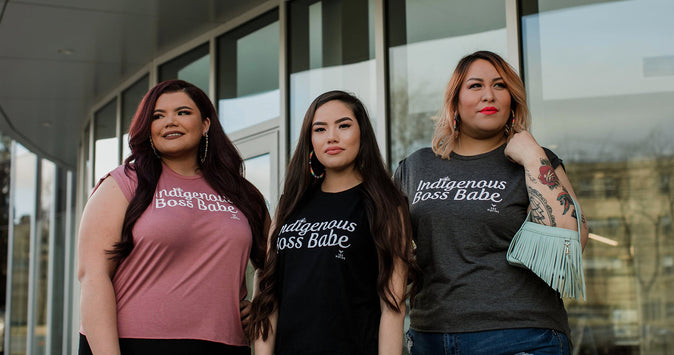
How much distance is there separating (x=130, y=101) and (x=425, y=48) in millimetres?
3935

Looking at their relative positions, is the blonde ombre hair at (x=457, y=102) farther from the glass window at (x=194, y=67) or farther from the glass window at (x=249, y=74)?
the glass window at (x=194, y=67)

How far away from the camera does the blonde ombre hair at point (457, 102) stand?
2.27 meters

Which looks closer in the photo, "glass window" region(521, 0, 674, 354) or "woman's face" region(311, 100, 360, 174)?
"woman's face" region(311, 100, 360, 174)

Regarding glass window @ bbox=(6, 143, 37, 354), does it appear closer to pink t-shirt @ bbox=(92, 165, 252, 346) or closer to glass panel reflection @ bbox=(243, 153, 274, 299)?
glass panel reflection @ bbox=(243, 153, 274, 299)

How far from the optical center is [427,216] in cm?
220

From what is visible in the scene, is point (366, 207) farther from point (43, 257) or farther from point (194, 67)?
point (43, 257)

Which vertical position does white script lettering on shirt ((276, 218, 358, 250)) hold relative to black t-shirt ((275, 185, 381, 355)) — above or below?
above

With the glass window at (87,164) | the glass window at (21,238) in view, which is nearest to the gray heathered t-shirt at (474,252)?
the glass window at (87,164)

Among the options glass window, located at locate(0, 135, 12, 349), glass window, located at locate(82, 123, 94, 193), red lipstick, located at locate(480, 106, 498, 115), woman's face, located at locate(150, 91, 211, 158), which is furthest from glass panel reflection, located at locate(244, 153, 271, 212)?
glass window, located at locate(0, 135, 12, 349)

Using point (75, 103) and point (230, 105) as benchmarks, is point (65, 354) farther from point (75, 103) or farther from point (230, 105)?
point (230, 105)

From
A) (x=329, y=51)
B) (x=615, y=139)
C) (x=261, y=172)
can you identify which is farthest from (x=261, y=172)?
(x=615, y=139)

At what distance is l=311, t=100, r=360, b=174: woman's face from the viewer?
7.29 feet

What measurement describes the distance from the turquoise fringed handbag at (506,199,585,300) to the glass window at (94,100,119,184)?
5.84m

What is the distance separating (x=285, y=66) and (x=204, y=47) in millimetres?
1161
